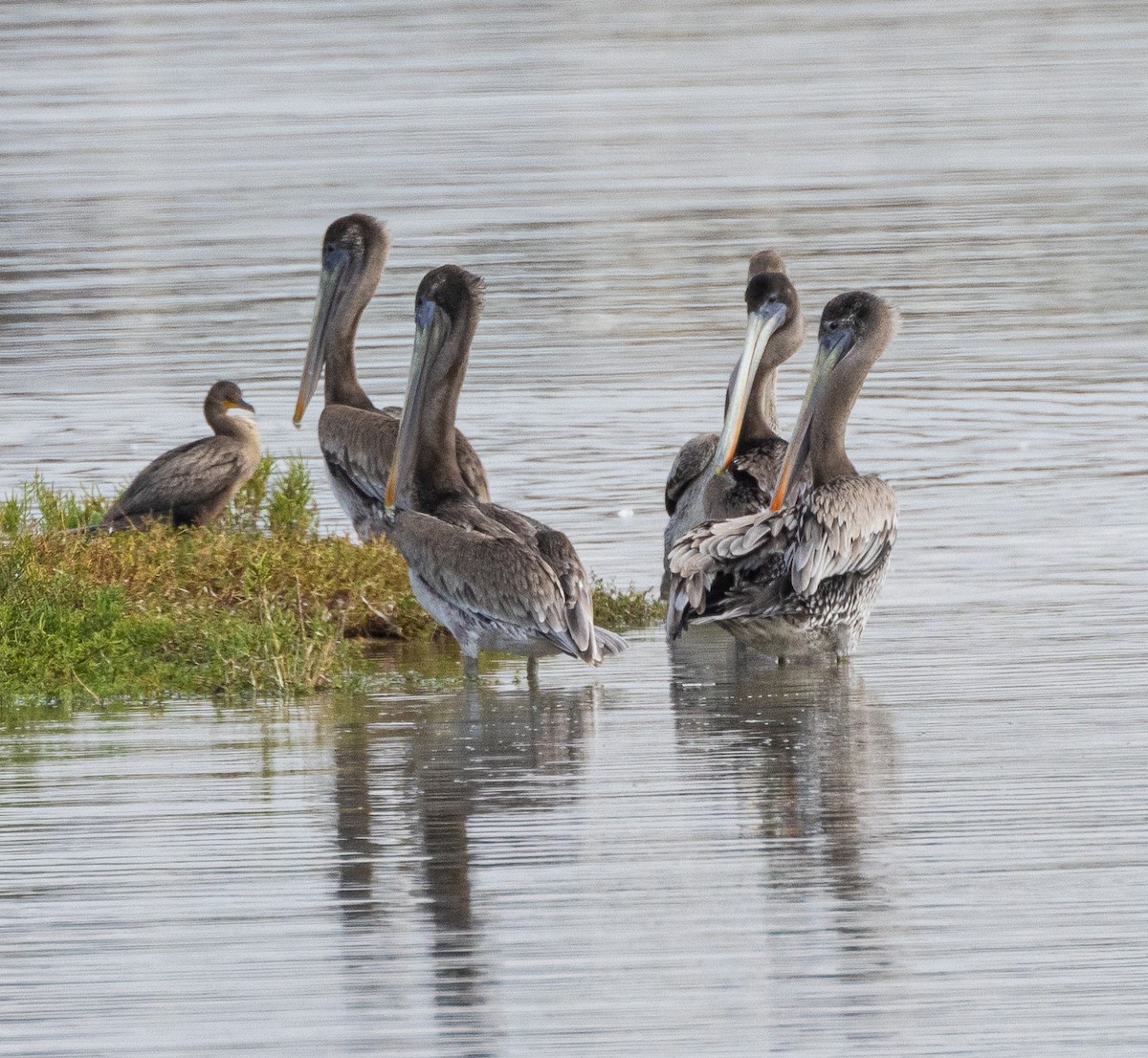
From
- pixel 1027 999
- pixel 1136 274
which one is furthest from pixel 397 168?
pixel 1027 999

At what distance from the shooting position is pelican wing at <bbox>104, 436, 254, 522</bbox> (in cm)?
1024

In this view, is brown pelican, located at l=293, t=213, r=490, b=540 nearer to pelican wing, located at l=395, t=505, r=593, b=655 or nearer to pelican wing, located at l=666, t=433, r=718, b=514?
pelican wing, located at l=666, t=433, r=718, b=514

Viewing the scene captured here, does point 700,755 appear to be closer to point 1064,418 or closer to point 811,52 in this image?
point 1064,418

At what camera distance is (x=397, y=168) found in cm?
2528

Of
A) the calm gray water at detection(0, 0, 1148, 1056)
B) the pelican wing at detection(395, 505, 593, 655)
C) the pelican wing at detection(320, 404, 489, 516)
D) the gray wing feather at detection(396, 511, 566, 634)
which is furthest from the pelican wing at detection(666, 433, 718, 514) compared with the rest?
the gray wing feather at detection(396, 511, 566, 634)

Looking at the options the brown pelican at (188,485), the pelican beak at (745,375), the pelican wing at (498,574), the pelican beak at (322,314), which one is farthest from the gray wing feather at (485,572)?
the pelican beak at (322,314)

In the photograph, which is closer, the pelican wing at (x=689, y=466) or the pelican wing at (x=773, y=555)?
the pelican wing at (x=773, y=555)

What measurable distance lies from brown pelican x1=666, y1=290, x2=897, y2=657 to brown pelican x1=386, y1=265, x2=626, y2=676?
1.08 feet

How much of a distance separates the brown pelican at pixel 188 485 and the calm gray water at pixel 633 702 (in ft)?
4.00

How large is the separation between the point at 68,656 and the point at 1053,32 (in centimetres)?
3598

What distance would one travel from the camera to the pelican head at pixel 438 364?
8992 millimetres

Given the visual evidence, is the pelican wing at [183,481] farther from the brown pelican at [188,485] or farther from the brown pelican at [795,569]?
the brown pelican at [795,569]

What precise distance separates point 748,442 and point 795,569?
4.80 ft

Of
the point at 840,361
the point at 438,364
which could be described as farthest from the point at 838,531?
the point at 438,364
